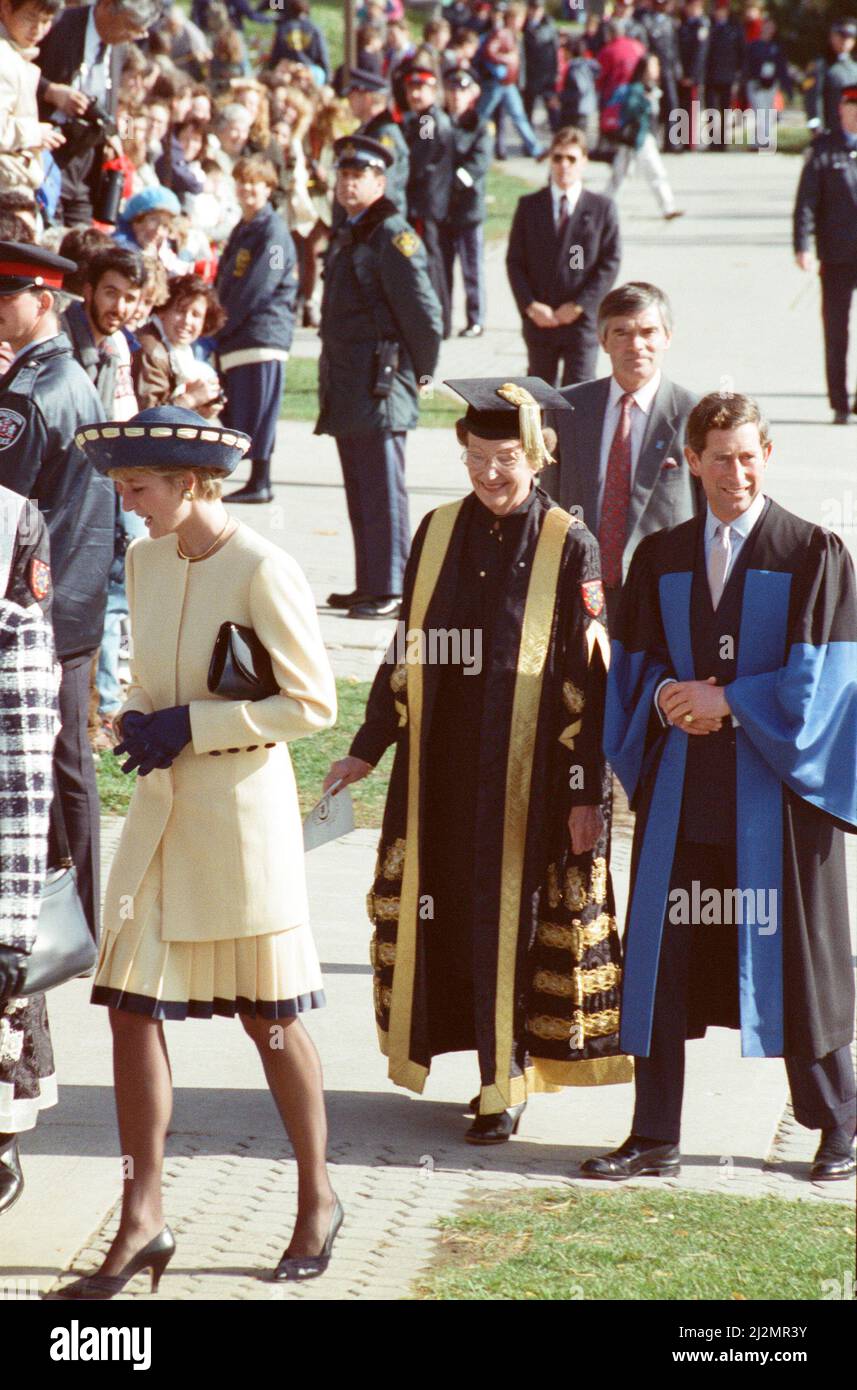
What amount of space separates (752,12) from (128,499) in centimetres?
3500

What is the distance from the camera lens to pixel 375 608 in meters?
10.2

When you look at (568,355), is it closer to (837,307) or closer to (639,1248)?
(837,307)

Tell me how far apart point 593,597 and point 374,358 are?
5.05 metres

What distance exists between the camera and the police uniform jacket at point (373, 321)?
974 cm

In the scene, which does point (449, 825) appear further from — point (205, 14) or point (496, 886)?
point (205, 14)

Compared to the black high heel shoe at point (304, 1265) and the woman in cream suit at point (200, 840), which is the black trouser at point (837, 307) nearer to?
the woman in cream suit at point (200, 840)

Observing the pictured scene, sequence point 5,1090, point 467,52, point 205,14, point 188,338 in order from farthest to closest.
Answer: point 205,14, point 467,52, point 188,338, point 5,1090

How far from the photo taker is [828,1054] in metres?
5.04

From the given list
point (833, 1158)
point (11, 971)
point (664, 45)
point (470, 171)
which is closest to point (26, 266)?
point (11, 971)

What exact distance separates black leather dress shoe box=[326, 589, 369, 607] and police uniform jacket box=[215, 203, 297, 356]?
2.36 m

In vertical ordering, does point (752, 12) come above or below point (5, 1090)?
above

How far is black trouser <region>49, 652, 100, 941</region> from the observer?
19.3ft

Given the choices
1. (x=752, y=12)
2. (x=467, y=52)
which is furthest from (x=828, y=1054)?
(x=752, y=12)

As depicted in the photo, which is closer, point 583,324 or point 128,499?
point 128,499
